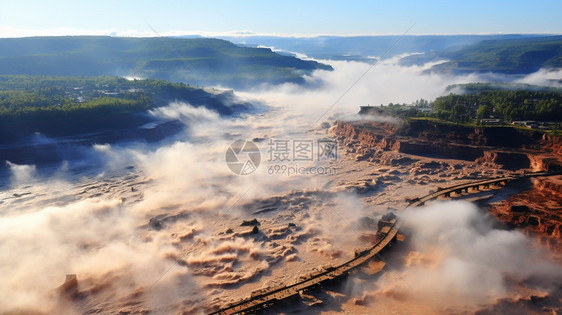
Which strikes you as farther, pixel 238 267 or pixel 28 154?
pixel 28 154

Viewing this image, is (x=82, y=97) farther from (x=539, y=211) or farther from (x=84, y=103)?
(x=539, y=211)

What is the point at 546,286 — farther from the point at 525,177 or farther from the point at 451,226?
the point at 525,177

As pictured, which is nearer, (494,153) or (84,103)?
(494,153)

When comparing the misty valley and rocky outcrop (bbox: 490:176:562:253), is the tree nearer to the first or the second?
the misty valley

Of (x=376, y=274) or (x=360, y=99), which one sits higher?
(x=360, y=99)

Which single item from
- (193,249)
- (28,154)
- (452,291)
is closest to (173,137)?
(28,154)

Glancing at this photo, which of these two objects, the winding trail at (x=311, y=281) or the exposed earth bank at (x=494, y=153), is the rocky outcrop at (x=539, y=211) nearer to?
the exposed earth bank at (x=494, y=153)

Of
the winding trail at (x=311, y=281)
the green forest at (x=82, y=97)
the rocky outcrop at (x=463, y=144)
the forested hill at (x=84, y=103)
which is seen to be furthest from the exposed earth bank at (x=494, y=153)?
the green forest at (x=82, y=97)

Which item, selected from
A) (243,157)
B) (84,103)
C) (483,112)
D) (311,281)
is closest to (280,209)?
(311,281)

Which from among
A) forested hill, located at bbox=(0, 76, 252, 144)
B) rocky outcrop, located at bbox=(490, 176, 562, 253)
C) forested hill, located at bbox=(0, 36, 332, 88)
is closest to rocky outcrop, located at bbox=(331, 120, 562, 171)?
rocky outcrop, located at bbox=(490, 176, 562, 253)
